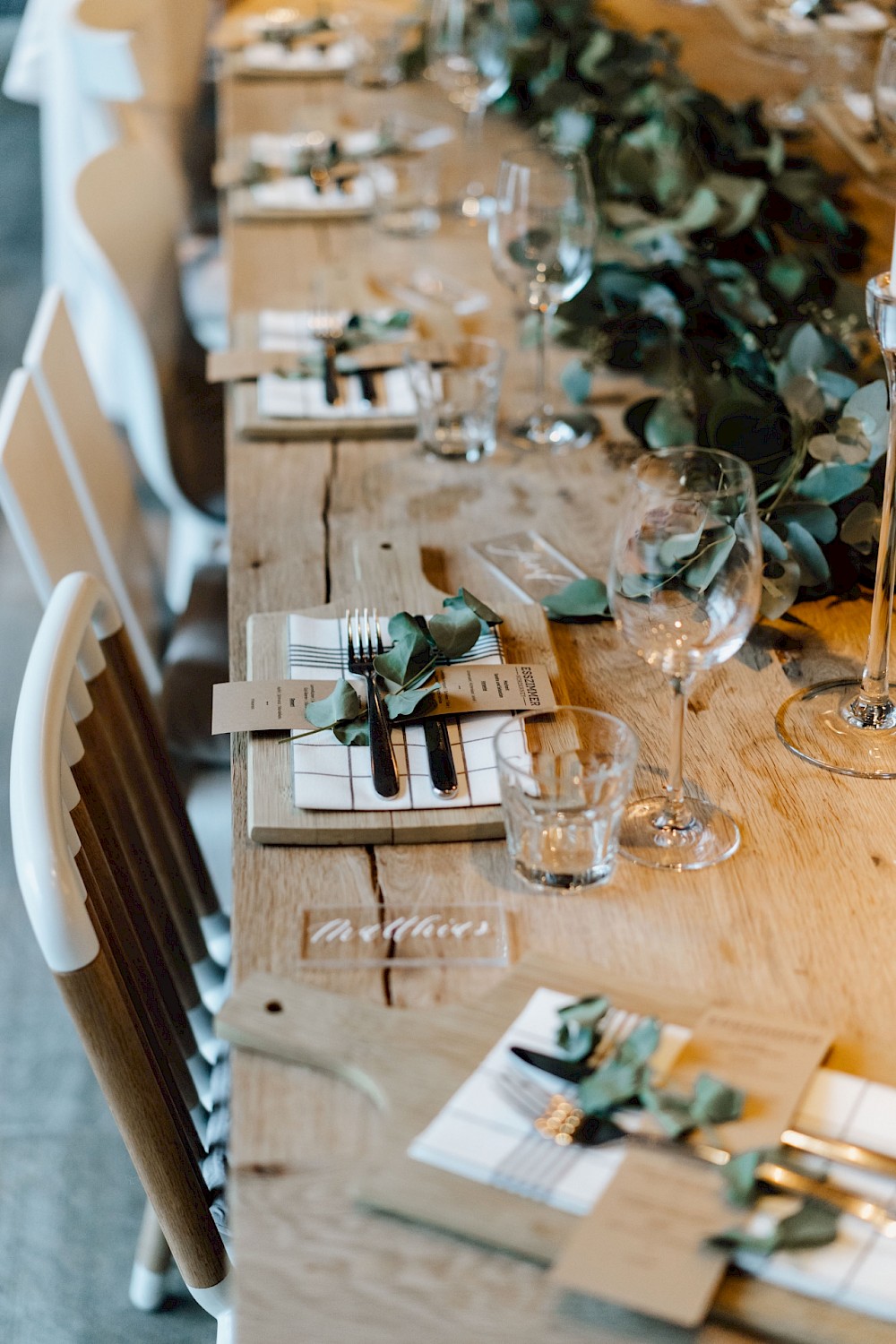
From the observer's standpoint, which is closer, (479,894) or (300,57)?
(479,894)

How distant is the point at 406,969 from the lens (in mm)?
831

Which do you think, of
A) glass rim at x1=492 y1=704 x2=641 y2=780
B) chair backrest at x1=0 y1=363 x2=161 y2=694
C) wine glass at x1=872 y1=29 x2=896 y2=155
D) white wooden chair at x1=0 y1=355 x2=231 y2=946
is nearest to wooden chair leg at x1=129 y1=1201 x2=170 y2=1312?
white wooden chair at x1=0 y1=355 x2=231 y2=946

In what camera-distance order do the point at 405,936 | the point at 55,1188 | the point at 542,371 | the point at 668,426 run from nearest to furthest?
the point at 405,936 < the point at 668,426 < the point at 542,371 < the point at 55,1188

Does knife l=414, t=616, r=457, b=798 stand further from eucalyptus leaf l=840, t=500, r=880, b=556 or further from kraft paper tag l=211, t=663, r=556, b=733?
eucalyptus leaf l=840, t=500, r=880, b=556

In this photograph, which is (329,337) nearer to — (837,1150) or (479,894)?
(479,894)

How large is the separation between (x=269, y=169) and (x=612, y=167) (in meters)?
0.66

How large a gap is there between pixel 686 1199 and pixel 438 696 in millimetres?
455

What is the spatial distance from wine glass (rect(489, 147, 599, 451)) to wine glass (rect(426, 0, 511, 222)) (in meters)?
0.69

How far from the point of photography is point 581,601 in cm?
117

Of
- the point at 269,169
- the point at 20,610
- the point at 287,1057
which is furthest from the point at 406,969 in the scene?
the point at 20,610

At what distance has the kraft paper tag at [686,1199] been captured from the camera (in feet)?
1.99

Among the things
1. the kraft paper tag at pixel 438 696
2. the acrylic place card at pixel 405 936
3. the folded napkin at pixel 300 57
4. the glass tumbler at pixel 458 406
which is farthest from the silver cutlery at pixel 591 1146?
the folded napkin at pixel 300 57

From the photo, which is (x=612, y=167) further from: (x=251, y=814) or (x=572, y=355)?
(x=251, y=814)

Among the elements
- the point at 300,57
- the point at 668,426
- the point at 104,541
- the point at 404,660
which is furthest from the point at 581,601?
the point at 300,57
